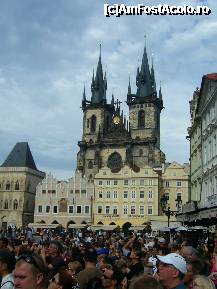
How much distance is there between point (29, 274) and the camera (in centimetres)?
371

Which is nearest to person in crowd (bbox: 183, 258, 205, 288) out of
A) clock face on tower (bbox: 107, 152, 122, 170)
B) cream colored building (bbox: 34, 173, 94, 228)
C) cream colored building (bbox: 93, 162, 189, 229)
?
cream colored building (bbox: 93, 162, 189, 229)

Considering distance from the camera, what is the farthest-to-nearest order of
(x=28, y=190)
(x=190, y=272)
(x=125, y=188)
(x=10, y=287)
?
(x=28, y=190), (x=125, y=188), (x=190, y=272), (x=10, y=287)

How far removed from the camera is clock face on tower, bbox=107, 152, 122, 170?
279 feet

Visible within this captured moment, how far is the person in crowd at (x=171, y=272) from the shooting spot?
440 centimetres

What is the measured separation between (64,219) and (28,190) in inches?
495

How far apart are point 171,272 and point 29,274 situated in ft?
4.84

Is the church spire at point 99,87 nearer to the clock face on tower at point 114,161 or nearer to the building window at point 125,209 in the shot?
the clock face on tower at point 114,161

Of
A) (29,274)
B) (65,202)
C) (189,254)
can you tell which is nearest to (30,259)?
(29,274)

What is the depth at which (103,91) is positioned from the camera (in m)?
100

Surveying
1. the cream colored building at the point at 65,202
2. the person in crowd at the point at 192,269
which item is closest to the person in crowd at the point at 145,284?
the person in crowd at the point at 192,269

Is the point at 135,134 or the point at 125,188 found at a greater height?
the point at 135,134

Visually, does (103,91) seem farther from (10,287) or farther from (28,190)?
(10,287)

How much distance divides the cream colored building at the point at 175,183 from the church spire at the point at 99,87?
27302 millimetres

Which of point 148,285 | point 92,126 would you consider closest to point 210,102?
point 148,285
